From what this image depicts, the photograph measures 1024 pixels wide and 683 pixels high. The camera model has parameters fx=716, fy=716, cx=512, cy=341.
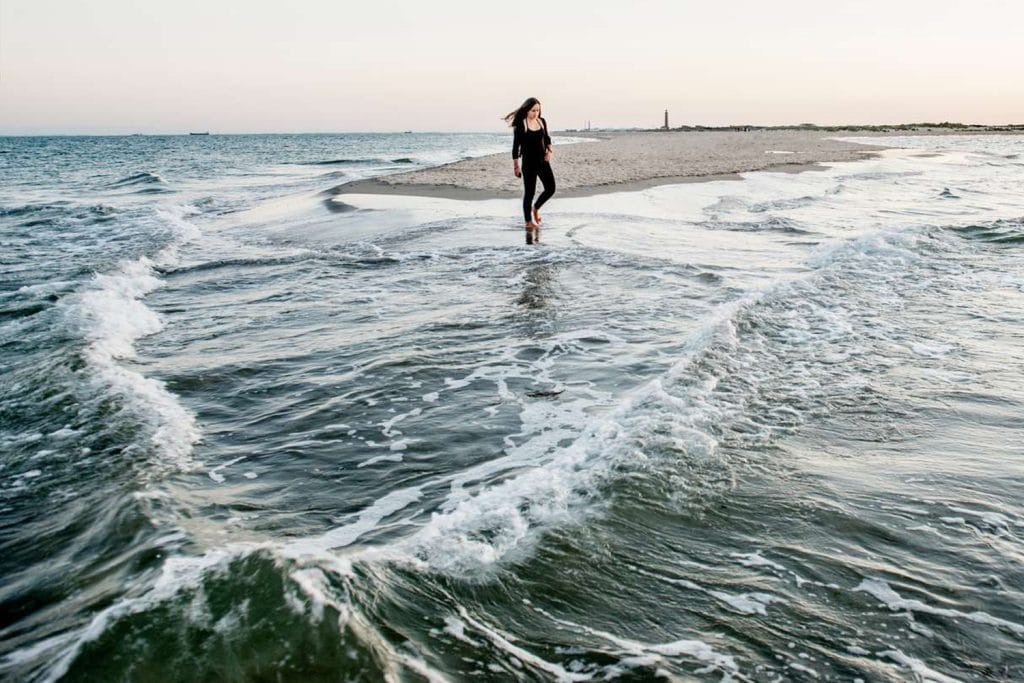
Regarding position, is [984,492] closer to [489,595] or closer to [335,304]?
[489,595]

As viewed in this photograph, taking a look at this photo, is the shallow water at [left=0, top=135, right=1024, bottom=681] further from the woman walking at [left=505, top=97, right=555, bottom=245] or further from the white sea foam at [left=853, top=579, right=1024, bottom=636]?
the woman walking at [left=505, top=97, right=555, bottom=245]

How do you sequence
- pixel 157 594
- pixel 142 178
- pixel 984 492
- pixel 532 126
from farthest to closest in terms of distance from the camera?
pixel 142 178
pixel 532 126
pixel 984 492
pixel 157 594

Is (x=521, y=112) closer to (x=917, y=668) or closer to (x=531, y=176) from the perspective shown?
(x=531, y=176)

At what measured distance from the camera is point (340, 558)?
2.72 m

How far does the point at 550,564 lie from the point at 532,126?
388 inches

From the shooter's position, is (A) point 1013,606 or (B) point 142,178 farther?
(B) point 142,178

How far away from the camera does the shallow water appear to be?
233 cm

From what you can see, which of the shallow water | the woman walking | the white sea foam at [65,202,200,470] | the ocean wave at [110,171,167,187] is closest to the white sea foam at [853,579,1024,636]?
the shallow water

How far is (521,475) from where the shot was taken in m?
3.66

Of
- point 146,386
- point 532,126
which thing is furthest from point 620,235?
point 146,386

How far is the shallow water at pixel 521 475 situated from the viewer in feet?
7.64

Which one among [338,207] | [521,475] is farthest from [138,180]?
[521,475]

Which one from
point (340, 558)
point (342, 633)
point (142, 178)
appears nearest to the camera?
point (342, 633)

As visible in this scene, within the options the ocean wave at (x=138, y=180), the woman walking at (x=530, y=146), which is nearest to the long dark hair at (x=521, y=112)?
the woman walking at (x=530, y=146)
